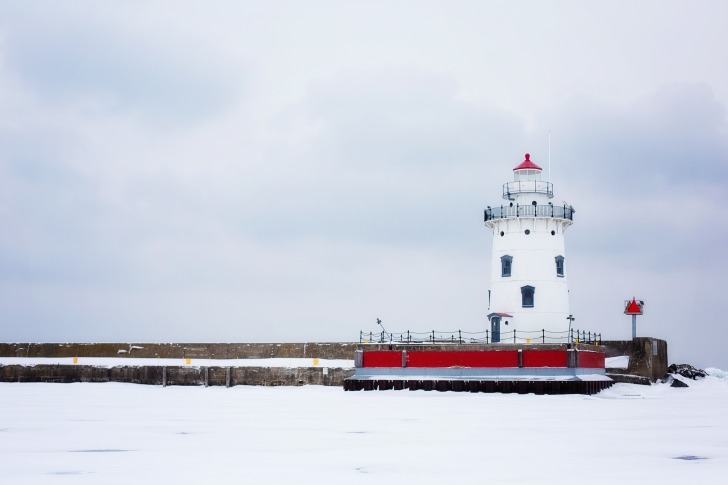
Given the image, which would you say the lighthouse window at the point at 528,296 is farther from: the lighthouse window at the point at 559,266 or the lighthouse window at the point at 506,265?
the lighthouse window at the point at 559,266

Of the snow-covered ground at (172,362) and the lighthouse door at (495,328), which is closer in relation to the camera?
the snow-covered ground at (172,362)

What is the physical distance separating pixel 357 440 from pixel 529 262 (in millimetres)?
24206

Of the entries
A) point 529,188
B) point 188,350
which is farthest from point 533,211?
point 188,350

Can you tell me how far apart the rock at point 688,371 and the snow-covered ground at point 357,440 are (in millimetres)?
13369

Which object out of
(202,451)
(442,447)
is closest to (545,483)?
(442,447)

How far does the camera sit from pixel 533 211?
139 ft

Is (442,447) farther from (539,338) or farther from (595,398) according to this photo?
(539,338)

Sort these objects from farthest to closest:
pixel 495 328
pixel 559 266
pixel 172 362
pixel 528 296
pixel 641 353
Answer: pixel 559 266 < pixel 495 328 < pixel 528 296 < pixel 172 362 < pixel 641 353

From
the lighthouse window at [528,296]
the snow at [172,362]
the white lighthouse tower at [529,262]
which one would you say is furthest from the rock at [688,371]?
the snow at [172,362]

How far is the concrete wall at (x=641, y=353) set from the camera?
4050 centimetres

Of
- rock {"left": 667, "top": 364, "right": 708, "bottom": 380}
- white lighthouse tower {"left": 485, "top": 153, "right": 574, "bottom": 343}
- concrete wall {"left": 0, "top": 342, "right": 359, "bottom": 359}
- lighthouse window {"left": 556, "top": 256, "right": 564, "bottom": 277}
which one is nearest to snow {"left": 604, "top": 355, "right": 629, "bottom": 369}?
white lighthouse tower {"left": 485, "top": 153, "right": 574, "bottom": 343}

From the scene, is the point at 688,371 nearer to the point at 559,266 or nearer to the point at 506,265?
the point at 559,266

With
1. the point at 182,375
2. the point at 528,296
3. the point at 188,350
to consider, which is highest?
the point at 528,296

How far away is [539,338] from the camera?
40656mm
